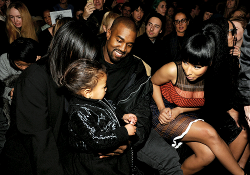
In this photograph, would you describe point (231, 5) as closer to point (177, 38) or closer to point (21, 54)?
point (177, 38)

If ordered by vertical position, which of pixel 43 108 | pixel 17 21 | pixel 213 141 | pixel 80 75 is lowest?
pixel 213 141

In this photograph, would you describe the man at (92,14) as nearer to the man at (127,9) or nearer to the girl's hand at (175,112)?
the man at (127,9)

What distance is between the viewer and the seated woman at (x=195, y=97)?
1.86 metres

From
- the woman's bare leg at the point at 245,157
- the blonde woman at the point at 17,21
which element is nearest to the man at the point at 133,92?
the woman's bare leg at the point at 245,157

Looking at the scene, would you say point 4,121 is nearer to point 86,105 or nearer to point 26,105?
point 26,105

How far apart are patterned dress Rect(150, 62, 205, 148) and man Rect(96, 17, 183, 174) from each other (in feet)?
0.37

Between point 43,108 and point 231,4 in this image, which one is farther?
point 231,4

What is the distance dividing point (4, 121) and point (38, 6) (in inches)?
222

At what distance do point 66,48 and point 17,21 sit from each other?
2.50 meters

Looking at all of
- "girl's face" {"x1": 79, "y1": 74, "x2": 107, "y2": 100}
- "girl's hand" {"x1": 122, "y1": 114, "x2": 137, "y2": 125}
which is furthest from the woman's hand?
"girl's face" {"x1": 79, "y1": 74, "x2": 107, "y2": 100}

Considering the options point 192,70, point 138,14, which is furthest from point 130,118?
point 138,14

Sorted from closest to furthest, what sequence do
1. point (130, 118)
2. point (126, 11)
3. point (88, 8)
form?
1. point (130, 118)
2. point (88, 8)
3. point (126, 11)

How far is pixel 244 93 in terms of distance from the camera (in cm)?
154

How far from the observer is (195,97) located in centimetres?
216
